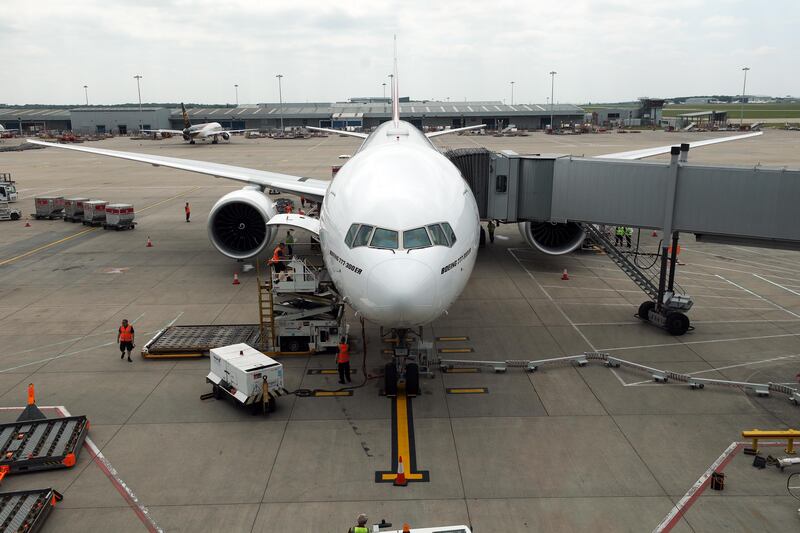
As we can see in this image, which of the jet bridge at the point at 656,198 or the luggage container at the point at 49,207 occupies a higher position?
the jet bridge at the point at 656,198

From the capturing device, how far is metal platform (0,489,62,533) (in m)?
9.31

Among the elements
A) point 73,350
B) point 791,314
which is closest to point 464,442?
point 73,350

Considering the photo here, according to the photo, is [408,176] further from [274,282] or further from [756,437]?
[756,437]

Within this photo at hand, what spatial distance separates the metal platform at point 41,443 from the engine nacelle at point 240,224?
481 inches

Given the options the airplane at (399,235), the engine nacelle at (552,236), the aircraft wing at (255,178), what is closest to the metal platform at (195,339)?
the airplane at (399,235)

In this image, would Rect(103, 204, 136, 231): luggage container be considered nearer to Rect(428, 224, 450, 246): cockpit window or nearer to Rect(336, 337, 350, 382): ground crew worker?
Rect(336, 337, 350, 382): ground crew worker

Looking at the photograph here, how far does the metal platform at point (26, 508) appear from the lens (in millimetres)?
9312

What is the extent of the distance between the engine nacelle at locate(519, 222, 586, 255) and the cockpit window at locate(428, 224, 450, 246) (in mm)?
13564

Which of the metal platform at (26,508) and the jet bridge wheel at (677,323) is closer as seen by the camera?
the metal platform at (26,508)

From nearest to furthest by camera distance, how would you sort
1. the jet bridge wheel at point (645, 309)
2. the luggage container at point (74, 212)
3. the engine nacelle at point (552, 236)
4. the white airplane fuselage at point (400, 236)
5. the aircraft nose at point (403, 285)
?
1. the aircraft nose at point (403, 285)
2. the white airplane fuselage at point (400, 236)
3. the jet bridge wheel at point (645, 309)
4. the engine nacelle at point (552, 236)
5. the luggage container at point (74, 212)

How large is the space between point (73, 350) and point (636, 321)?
1648 centimetres

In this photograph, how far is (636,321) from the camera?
19219 millimetres

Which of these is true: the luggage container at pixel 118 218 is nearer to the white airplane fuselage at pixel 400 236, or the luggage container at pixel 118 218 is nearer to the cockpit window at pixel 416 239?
the white airplane fuselage at pixel 400 236

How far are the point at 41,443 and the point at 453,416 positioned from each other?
8.06 m
